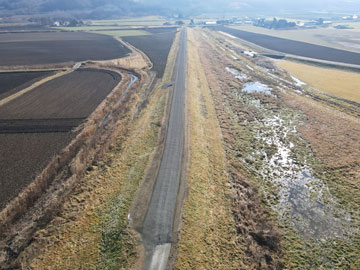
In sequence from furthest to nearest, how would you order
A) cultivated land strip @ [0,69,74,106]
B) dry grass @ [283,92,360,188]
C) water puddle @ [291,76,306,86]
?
water puddle @ [291,76,306,86], cultivated land strip @ [0,69,74,106], dry grass @ [283,92,360,188]

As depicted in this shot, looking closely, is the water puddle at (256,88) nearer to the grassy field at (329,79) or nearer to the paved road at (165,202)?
the grassy field at (329,79)

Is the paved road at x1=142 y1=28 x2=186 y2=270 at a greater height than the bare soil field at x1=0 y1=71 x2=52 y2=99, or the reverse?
the bare soil field at x1=0 y1=71 x2=52 y2=99

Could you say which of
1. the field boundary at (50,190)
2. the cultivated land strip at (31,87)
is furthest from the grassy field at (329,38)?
the cultivated land strip at (31,87)

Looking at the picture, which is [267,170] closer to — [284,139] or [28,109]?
[284,139]

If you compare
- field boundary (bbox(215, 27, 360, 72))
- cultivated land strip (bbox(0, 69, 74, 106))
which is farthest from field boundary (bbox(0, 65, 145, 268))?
field boundary (bbox(215, 27, 360, 72))

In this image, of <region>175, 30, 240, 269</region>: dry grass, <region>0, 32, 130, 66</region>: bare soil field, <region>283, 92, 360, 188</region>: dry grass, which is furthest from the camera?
<region>0, 32, 130, 66</region>: bare soil field

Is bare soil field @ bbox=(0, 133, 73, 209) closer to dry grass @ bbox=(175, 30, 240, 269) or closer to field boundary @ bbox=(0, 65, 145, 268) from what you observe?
field boundary @ bbox=(0, 65, 145, 268)
